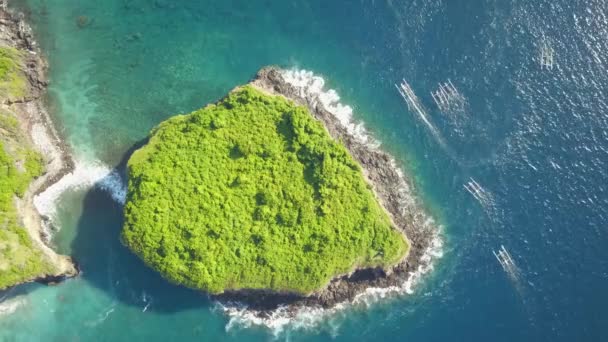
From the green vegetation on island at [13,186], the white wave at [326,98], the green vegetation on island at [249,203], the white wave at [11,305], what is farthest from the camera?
the white wave at [326,98]

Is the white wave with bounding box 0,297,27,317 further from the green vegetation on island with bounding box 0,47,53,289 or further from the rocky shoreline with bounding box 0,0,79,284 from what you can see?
the green vegetation on island with bounding box 0,47,53,289

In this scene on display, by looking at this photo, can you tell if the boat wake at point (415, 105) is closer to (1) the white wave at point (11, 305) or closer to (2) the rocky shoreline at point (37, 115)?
(2) the rocky shoreline at point (37, 115)

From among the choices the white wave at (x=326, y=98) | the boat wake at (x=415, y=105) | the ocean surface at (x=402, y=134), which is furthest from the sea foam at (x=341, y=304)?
the boat wake at (x=415, y=105)

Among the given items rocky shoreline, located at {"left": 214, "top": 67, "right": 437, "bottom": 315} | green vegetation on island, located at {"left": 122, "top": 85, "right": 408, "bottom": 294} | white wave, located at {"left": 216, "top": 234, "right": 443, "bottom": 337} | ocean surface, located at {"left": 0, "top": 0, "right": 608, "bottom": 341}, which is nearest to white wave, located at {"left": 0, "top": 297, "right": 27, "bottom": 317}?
ocean surface, located at {"left": 0, "top": 0, "right": 608, "bottom": 341}

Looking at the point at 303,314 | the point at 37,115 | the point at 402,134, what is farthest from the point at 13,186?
the point at 402,134

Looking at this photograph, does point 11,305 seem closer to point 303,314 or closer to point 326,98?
point 303,314

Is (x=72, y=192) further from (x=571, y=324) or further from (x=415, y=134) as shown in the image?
(x=571, y=324)
